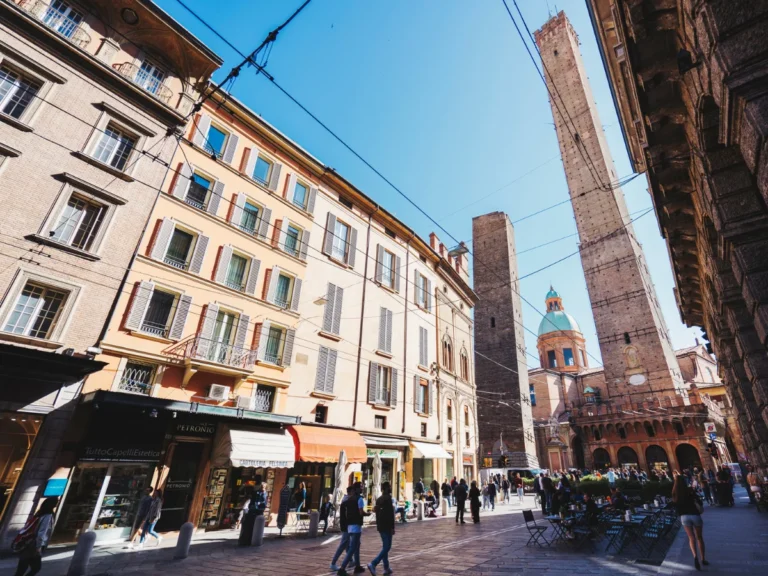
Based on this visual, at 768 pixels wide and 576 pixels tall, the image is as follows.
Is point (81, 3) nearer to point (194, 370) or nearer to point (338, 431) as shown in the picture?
point (194, 370)

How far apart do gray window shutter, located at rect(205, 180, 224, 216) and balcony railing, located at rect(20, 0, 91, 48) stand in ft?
17.7

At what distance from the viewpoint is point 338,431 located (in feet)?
49.5

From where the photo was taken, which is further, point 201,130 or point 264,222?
point 264,222

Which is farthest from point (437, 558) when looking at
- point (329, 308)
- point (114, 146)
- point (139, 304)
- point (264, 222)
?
point (114, 146)

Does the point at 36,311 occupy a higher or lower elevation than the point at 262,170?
lower

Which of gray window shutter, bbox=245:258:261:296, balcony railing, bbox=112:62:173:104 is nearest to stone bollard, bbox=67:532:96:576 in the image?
gray window shutter, bbox=245:258:261:296

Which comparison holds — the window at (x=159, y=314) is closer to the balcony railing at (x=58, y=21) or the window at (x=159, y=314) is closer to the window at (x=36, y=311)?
the window at (x=36, y=311)

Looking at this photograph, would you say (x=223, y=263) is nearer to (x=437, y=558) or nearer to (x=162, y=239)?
(x=162, y=239)

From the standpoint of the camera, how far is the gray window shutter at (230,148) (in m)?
15.0

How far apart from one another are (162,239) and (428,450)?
14.8 m

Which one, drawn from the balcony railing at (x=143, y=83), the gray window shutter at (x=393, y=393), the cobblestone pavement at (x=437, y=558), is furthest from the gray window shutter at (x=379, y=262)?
the cobblestone pavement at (x=437, y=558)

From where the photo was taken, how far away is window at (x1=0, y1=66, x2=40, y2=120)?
10.5m

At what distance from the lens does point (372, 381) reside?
17.8 metres

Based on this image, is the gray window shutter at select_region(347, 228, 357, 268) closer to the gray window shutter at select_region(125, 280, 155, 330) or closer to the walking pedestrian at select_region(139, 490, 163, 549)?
the gray window shutter at select_region(125, 280, 155, 330)
